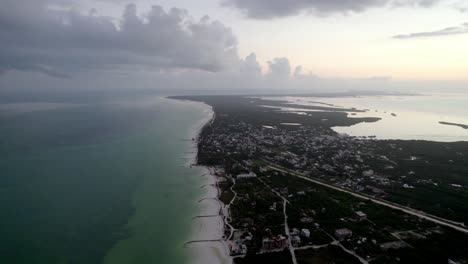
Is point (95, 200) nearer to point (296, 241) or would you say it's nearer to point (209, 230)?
point (209, 230)

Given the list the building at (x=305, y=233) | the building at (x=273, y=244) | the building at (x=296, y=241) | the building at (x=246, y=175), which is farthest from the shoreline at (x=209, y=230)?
the building at (x=305, y=233)

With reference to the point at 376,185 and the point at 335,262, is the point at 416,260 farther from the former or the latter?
the point at 376,185

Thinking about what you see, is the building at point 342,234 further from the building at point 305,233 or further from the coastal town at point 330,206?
the building at point 305,233

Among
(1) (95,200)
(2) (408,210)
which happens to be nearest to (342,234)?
(2) (408,210)

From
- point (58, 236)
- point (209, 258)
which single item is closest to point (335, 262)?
point (209, 258)

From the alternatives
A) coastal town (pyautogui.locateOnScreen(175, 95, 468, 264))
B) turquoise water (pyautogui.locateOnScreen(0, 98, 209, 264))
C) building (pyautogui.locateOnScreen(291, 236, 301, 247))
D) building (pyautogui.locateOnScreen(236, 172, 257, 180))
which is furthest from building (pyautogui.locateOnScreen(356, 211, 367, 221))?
turquoise water (pyautogui.locateOnScreen(0, 98, 209, 264))

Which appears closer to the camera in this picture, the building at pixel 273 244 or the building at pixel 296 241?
the building at pixel 273 244
